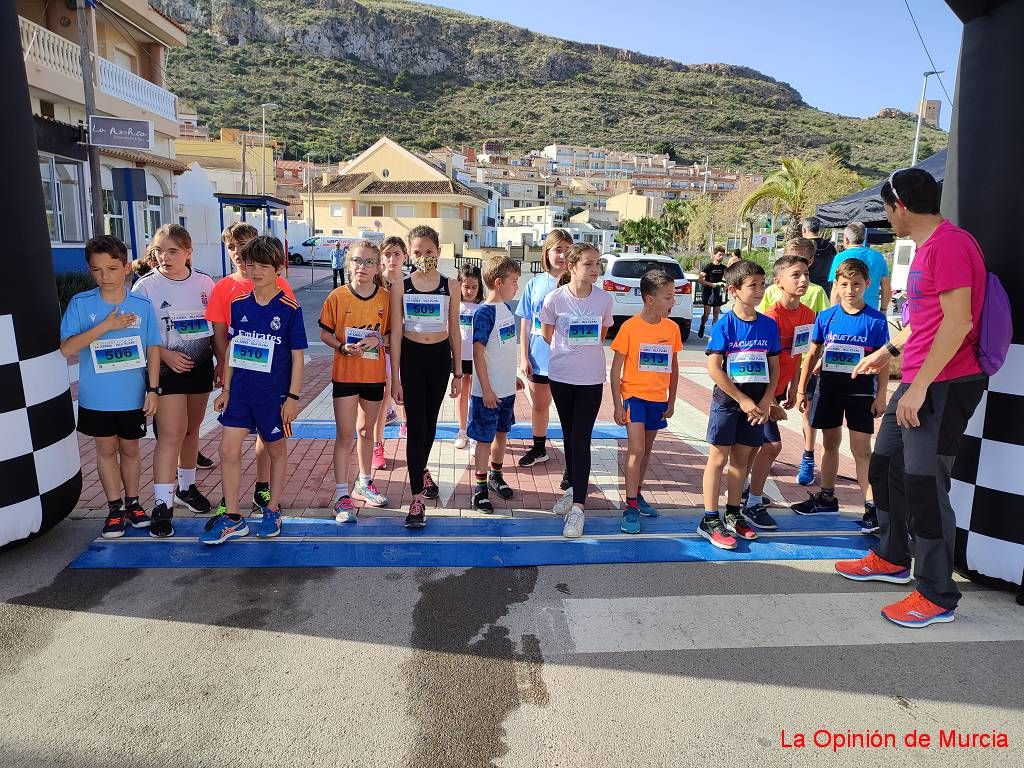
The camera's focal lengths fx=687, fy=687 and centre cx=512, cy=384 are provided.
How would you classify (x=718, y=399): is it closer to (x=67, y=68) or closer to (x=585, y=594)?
(x=585, y=594)

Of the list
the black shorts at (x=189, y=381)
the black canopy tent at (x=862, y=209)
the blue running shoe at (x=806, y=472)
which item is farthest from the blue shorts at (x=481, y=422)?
the black canopy tent at (x=862, y=209)

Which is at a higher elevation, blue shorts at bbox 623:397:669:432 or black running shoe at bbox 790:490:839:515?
blue shorts at bbox 623:397:669:432

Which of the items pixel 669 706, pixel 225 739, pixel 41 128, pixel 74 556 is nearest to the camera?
pixel 225 739

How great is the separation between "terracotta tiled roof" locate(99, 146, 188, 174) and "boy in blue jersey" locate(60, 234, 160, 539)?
55.3 feet

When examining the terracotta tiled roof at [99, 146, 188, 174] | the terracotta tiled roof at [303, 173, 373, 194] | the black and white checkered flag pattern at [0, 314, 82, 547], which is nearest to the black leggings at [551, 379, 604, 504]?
the black and white checkered flag pattern at [0, 314, 82, 547]

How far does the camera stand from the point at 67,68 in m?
16.5

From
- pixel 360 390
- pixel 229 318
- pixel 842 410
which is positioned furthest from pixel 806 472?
pixel 229 318

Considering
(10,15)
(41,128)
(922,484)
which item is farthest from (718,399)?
(41,128)

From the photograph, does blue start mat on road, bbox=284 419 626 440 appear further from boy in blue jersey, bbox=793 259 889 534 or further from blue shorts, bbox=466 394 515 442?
boy in blue jersey, bbox=793 259 889 534

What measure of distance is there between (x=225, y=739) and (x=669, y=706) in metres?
1.67

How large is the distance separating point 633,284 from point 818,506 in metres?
9.18

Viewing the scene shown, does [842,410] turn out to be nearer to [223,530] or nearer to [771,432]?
[771,432]

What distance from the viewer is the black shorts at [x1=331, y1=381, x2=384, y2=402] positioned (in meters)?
4.48

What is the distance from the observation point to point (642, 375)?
442 cm
